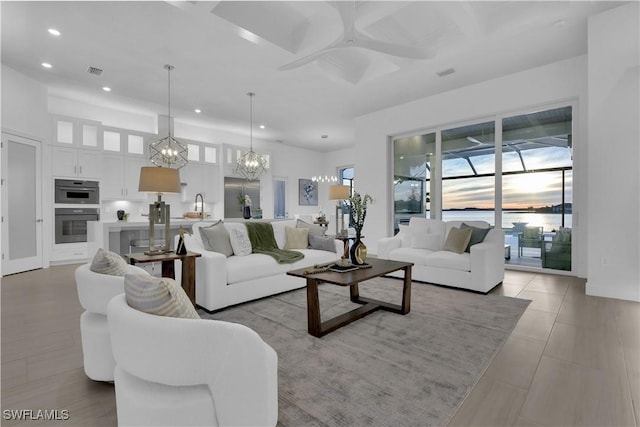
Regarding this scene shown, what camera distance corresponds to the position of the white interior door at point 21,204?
16.1 ft

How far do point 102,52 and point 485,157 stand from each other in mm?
6257

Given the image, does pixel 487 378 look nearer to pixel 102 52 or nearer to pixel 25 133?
pixel 102 52

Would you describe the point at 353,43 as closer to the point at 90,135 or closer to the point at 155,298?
the point at 155,298

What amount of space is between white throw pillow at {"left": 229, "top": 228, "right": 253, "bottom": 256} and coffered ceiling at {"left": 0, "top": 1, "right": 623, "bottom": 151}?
2018 mm

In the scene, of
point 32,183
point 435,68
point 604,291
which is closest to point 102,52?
point 32,183

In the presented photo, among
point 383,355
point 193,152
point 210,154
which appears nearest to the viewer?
point 383,355

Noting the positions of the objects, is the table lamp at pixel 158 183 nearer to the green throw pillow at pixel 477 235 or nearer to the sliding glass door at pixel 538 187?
the green throw pillow at pixel 477 235

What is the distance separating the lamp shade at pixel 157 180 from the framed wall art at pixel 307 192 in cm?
730

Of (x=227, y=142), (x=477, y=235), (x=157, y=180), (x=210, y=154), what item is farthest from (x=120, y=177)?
(x=477, y=235)

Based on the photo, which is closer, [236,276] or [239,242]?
[236,276]

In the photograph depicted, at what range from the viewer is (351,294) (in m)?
3.43

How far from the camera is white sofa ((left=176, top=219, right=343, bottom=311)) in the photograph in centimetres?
312

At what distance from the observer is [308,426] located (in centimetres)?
150

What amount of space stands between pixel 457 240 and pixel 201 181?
6015 mm
